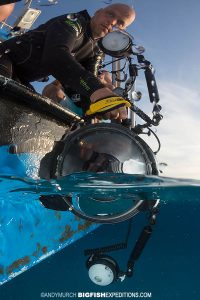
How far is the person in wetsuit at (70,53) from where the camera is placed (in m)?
2.33

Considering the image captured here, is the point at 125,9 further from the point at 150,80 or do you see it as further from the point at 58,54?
the point at 58,54

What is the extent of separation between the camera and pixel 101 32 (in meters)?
3.41

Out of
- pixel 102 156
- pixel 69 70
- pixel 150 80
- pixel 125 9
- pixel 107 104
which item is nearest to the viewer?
pixel 107 104

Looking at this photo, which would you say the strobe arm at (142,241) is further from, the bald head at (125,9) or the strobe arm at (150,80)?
the bald head at (125,9)

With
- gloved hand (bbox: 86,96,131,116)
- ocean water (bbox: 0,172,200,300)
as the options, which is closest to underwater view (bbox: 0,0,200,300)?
gloved hand (bbox: 86,96,131,116)

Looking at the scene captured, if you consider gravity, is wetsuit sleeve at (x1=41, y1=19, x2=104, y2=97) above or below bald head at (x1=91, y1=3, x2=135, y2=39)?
below

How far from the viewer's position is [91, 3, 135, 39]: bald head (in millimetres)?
3344

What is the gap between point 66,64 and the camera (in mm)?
2457

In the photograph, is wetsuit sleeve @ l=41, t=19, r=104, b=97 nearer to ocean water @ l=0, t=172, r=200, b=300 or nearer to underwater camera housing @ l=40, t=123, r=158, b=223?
underwater camera housing @ l=40, t=123, r=158, b=223

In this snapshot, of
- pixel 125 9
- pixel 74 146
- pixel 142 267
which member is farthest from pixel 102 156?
pixel 142 267

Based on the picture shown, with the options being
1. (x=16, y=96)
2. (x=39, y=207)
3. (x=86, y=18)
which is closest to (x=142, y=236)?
(x=39, y=207)

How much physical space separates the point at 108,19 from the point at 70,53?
3.73ft

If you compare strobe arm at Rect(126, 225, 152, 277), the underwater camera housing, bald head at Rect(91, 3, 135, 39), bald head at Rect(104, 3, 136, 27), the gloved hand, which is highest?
bald head at Rect(104, 3, 136, 27)

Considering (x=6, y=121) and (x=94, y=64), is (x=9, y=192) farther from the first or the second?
(x=94, y=64)
